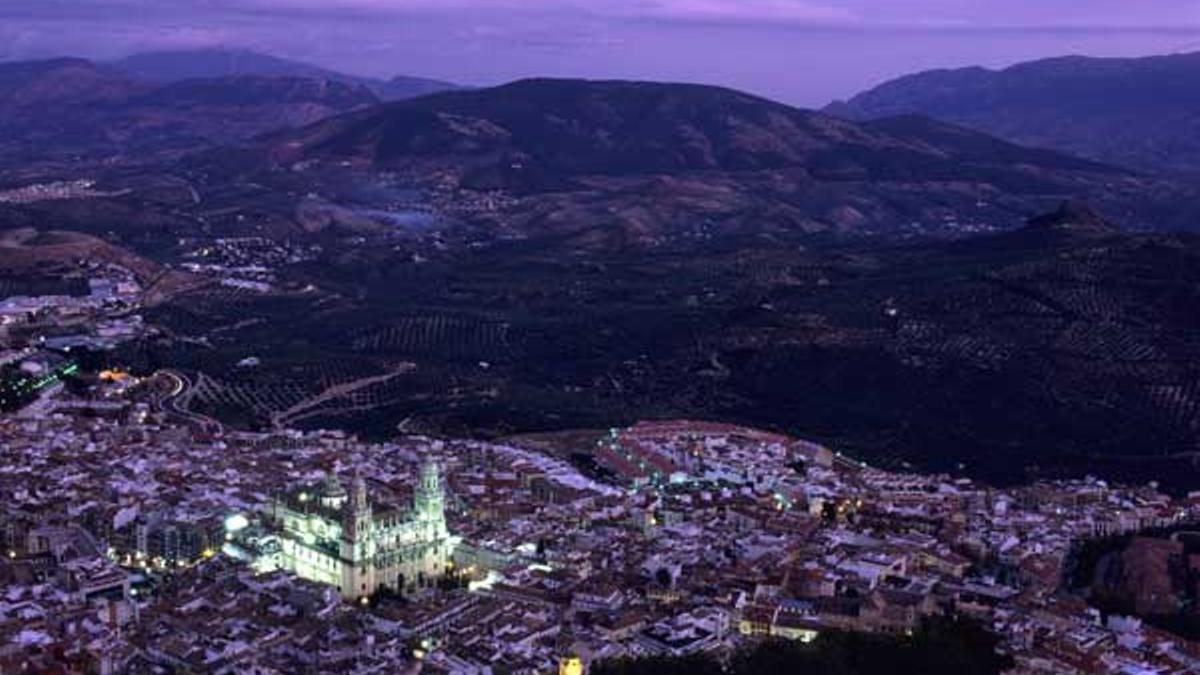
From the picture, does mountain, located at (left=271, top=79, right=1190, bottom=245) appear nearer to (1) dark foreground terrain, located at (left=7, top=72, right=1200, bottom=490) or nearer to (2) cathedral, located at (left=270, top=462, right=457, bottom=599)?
(1) dark foreground terrain, located at (left=7, top=72, right=1200, bottom=490)

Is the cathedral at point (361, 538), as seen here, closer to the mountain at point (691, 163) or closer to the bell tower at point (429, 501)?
the bell tower at point (429, 501)

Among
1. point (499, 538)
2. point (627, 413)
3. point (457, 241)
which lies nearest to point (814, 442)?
point (627, 413)

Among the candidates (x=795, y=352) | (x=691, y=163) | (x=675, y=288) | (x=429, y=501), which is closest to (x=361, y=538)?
(x=429, y=501)

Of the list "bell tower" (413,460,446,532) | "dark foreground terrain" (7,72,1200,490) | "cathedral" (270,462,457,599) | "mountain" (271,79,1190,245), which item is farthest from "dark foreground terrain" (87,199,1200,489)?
"mountain" (271,79,1190,245)

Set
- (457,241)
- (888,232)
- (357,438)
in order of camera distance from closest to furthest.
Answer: (357,438), (457,241), (888,232)

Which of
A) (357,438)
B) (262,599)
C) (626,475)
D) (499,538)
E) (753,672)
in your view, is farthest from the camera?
(357,438)

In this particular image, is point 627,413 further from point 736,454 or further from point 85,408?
point 85,408

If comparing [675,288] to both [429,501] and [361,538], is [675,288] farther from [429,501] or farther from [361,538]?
[361,538]
